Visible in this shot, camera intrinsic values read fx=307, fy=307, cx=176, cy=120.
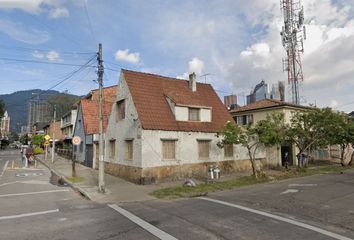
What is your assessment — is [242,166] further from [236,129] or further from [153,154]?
[153,154]

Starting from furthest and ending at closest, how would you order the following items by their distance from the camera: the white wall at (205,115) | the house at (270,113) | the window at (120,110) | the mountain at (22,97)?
1. the mountain at (22,97)
2. the house at (270,113)
3. the white wall at (205,115)
4. the window at (120,110)

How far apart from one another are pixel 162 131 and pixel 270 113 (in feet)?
46.0

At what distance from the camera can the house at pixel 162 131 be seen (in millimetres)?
18906

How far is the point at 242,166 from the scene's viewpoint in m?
24.3

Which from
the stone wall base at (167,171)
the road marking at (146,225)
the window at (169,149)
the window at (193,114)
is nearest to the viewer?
the road marking at (146,225)

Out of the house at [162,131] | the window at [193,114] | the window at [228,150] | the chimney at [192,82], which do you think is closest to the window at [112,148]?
the house at [162,131]

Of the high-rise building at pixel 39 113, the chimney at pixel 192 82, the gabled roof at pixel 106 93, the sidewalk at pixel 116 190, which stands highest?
the high-rise building at pixel 39 113

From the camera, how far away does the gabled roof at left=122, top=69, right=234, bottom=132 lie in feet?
64.7

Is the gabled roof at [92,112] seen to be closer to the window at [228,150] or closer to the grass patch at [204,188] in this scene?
the window at [228,150]

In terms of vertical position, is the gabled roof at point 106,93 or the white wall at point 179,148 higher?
the gabled roof at point 106,93

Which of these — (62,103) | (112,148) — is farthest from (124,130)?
(62,103)

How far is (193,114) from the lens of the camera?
22.2 m

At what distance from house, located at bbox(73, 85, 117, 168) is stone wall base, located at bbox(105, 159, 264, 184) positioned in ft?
16.8

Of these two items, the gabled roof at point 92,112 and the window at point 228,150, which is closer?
the window at point 228,150
